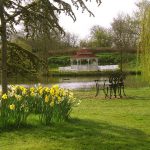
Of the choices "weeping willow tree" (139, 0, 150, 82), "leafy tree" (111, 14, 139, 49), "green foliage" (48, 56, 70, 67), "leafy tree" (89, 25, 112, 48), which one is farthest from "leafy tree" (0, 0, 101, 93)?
"leafy tree" (89, 25, 112, 48)

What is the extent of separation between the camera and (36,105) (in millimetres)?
10500

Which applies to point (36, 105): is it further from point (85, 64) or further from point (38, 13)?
point (85, 64)

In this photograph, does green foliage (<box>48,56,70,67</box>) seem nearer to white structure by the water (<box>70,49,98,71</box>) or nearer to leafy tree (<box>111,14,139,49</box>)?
white structure by the water (<box>70,49,98,71</box>)

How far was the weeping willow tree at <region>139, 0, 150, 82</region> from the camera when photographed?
22547mm

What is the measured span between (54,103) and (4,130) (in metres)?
1.24

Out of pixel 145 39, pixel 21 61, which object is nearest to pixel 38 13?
pixel 21 61

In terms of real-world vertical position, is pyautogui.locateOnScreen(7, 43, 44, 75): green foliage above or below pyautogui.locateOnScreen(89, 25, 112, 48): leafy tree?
below

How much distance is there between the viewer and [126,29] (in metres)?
75.3

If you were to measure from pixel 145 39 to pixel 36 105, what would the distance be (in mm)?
13217

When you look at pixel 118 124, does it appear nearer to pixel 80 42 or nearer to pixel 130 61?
pixel 130 61

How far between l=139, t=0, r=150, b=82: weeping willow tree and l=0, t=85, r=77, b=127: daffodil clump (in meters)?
12.8

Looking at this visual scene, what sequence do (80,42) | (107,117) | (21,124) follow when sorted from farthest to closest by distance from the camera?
1. (80,42)
2. (107,117)
3. (21,124)

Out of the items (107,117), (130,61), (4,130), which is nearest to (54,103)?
(4,130)

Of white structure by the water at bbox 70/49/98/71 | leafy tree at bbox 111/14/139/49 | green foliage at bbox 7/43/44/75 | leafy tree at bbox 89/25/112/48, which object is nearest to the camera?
green foliage at bbox 7/43/44/75
